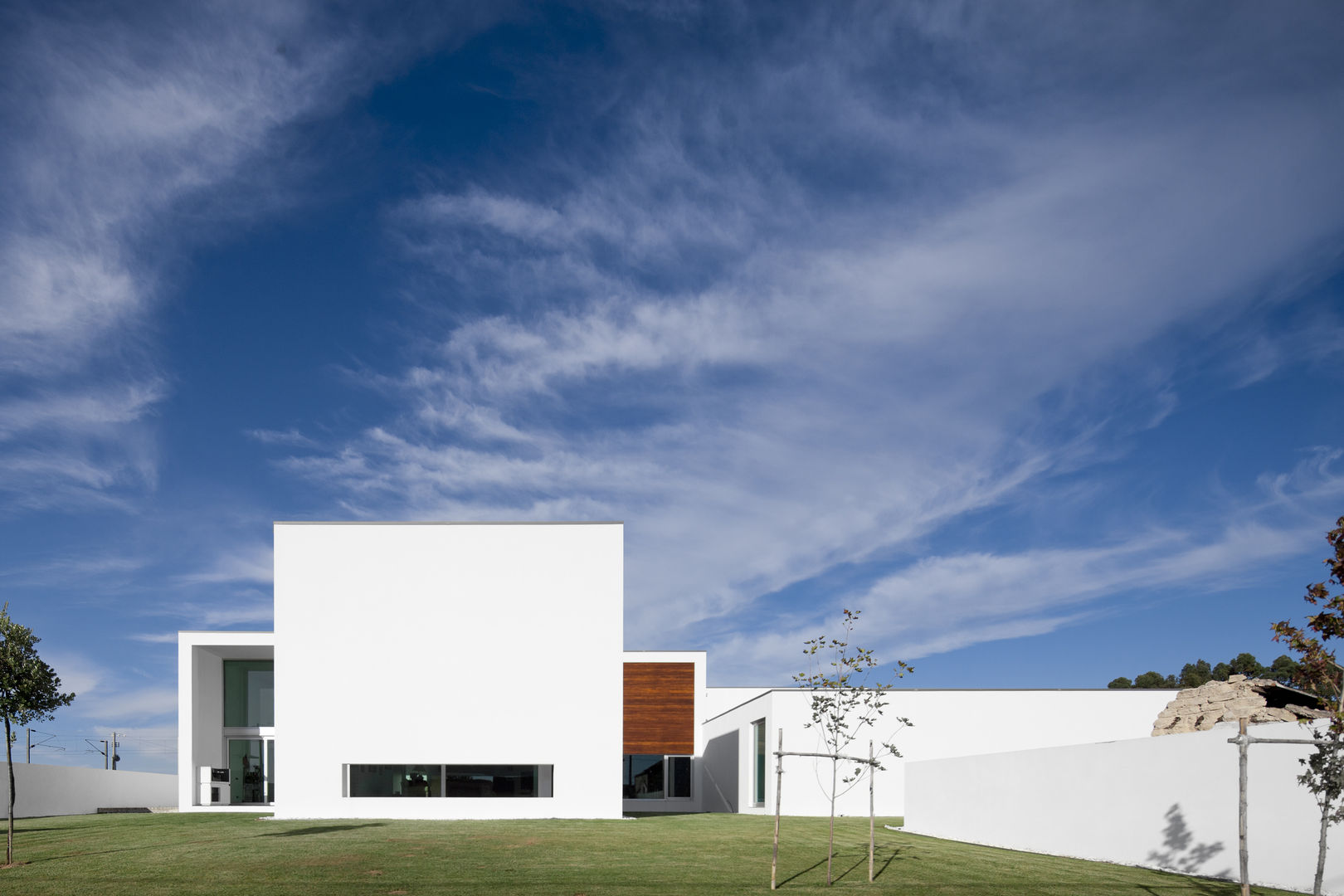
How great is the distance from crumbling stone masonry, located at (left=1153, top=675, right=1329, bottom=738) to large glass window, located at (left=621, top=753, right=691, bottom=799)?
915 inches

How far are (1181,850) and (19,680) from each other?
20.7 metres

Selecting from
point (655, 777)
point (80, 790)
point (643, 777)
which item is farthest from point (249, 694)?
point (655, 777)

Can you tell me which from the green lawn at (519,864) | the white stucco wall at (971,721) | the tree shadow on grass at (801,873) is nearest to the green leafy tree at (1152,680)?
the white stucco wall at (971,721)

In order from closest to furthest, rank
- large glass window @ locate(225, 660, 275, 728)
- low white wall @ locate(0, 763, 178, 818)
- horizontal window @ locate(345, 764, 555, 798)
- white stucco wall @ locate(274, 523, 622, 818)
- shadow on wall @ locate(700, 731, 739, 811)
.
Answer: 1. white stucco wall @ locate(274, 523, 622, 818)
2. horizontal window @ locate(345, 764, 555, 798)
3. low white wall @ locate(0, 763, 178, 818)
4. large glass window @ locate(225, 660, 275, 728)
5. shadow on wall @ locate(700, 731, 739, 811)

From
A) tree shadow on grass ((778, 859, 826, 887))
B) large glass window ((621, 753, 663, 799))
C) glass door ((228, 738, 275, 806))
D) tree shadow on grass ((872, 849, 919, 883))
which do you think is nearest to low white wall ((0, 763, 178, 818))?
glass door ((228, 738, 275, 806))

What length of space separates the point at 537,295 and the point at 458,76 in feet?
31.0

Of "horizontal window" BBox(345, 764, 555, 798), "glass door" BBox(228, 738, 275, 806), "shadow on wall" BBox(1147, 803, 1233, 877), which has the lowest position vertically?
"glass door" BBox(228, 738, 275, 806)

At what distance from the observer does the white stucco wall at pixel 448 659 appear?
85.4ft

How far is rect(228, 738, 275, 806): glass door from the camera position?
3284 centimetres

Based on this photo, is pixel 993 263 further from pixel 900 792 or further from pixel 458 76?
pixel 900 792

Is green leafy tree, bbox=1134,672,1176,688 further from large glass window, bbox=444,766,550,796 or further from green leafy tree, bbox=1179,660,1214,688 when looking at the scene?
large glass window, bbox=444,766,550,796

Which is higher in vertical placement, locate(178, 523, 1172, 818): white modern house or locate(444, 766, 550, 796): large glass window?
locate(178, 523, 1172, 818): white modern house

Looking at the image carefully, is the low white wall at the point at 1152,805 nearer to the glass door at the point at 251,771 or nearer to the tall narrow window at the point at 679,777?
the tall narrow window at the point at 679,777

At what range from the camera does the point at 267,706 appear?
34062mm
